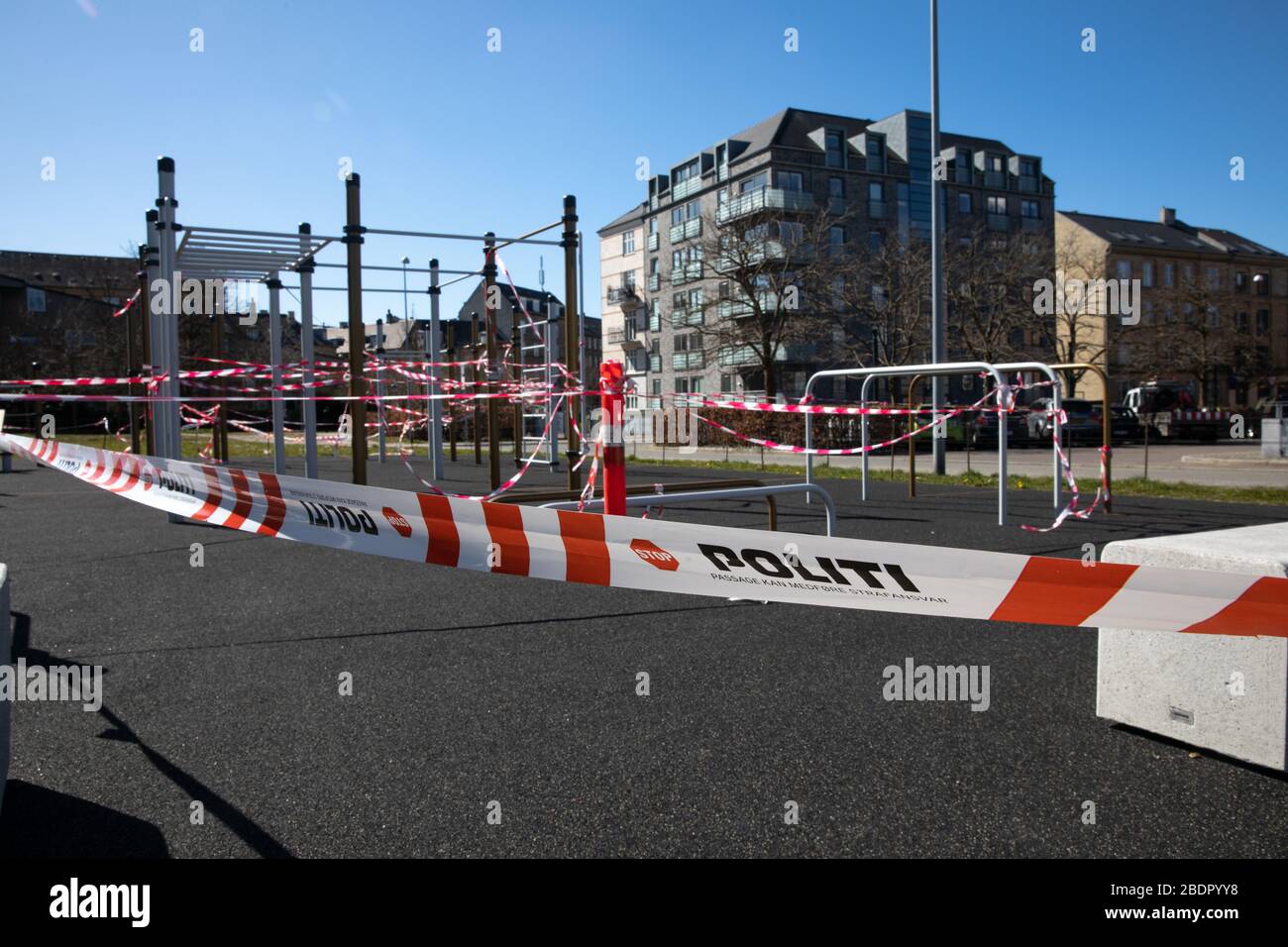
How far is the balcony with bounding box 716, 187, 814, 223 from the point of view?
180 feet

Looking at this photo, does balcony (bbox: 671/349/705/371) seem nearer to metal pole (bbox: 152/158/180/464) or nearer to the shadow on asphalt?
metal pole (bbox: 152/158/180/464)

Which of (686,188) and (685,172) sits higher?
(685,172)

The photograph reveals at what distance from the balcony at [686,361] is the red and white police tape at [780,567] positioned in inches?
2324

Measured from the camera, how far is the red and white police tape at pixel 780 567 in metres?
2.65

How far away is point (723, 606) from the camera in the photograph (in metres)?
6.27

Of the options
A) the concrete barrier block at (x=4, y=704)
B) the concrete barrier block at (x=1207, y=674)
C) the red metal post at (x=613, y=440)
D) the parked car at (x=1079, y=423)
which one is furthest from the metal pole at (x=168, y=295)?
the parked car at (x=1079, y=423)

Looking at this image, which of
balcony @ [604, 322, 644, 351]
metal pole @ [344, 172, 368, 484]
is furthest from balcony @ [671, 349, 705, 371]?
metal pole @ [344, 172, 368, 484]

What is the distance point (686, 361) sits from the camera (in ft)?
211

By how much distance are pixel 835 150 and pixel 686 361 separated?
16043 millimetres

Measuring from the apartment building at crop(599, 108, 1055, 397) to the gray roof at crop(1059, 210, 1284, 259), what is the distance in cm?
320

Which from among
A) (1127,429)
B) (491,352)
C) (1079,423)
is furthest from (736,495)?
(1127,429)

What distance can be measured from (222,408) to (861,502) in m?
11.3

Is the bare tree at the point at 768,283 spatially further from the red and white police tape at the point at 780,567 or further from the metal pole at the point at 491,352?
the red and white police tape at the point at 780,567

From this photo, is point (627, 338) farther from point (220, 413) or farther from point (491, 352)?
point (491, 352)
